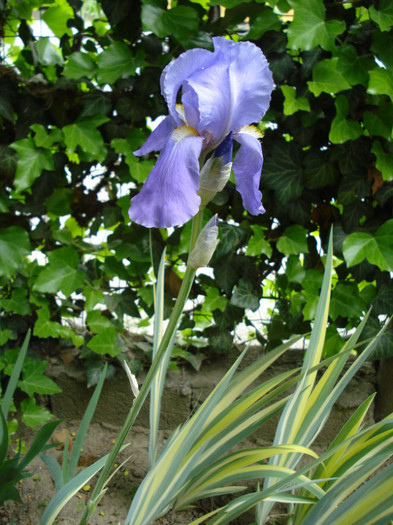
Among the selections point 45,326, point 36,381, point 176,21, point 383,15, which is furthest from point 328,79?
point 36,381

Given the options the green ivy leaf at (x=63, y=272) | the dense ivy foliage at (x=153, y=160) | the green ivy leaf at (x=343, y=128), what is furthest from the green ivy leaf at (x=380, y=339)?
the green ivy leaf at (x=63, y=272)

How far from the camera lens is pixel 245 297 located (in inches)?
66.2

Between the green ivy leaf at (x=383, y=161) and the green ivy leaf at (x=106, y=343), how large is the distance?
93 centimetres

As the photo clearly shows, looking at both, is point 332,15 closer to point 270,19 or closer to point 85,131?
point 270,19

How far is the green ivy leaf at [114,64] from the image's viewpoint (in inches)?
57.8

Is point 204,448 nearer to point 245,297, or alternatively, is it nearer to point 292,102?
point 245,297

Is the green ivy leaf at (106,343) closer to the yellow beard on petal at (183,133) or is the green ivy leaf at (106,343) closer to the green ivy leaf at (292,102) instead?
the green ivy leaf at (292,102)

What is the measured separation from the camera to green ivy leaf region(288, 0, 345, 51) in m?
1.34

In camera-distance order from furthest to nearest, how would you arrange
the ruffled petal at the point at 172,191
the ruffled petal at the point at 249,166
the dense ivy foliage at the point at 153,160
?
the dense ivy foliage at the point at 153,160 < the ruffled petal at the point at 249,166 < the ruffled petal at the point at 172,191

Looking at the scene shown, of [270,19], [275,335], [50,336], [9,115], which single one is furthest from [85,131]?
[275,335]

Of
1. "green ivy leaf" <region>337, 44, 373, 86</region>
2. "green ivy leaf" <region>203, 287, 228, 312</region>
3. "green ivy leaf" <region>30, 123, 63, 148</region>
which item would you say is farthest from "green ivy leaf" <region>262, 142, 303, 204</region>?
"green ivy leaf" <region>30, 123, 63, 148</region>

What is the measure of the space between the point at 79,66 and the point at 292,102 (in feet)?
1.93

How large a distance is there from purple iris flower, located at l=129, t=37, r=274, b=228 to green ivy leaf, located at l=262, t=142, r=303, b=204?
78cm

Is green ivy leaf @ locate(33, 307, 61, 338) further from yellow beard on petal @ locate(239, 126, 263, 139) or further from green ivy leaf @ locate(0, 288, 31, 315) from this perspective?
yellow beard on petal @ locate(239, 126, 263, 139)
